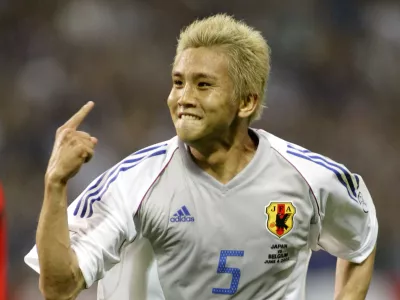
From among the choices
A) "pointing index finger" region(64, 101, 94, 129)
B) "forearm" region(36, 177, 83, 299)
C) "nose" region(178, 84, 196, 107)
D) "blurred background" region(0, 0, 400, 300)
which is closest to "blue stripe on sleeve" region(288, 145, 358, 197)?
"nose" region(178, 84, 196, 107)

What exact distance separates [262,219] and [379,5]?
453cm

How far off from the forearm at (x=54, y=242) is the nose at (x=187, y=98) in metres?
0.49

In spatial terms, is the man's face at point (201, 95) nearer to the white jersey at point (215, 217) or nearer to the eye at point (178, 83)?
the eye at point (178, 83)

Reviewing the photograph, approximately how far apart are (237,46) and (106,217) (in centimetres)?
70

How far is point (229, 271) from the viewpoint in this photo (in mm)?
2822

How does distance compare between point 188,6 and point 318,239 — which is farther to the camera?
point 188,6

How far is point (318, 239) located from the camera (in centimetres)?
307

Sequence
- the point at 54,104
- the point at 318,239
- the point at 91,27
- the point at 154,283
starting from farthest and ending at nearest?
the point at 91,27 < the point at 54,104 < the point at 318,239 < the point at 154,283

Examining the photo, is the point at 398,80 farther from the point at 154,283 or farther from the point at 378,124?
the point at 154,283

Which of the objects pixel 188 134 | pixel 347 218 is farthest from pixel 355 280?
pixel 188 134

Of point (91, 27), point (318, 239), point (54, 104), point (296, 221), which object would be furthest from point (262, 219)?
point (91, 27)

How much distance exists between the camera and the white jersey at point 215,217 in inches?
106

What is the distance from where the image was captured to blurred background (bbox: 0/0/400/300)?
20.5ft

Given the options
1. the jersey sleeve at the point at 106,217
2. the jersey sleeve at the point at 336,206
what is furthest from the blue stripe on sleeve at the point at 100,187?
the jersey sleeve at the point at 336,206
